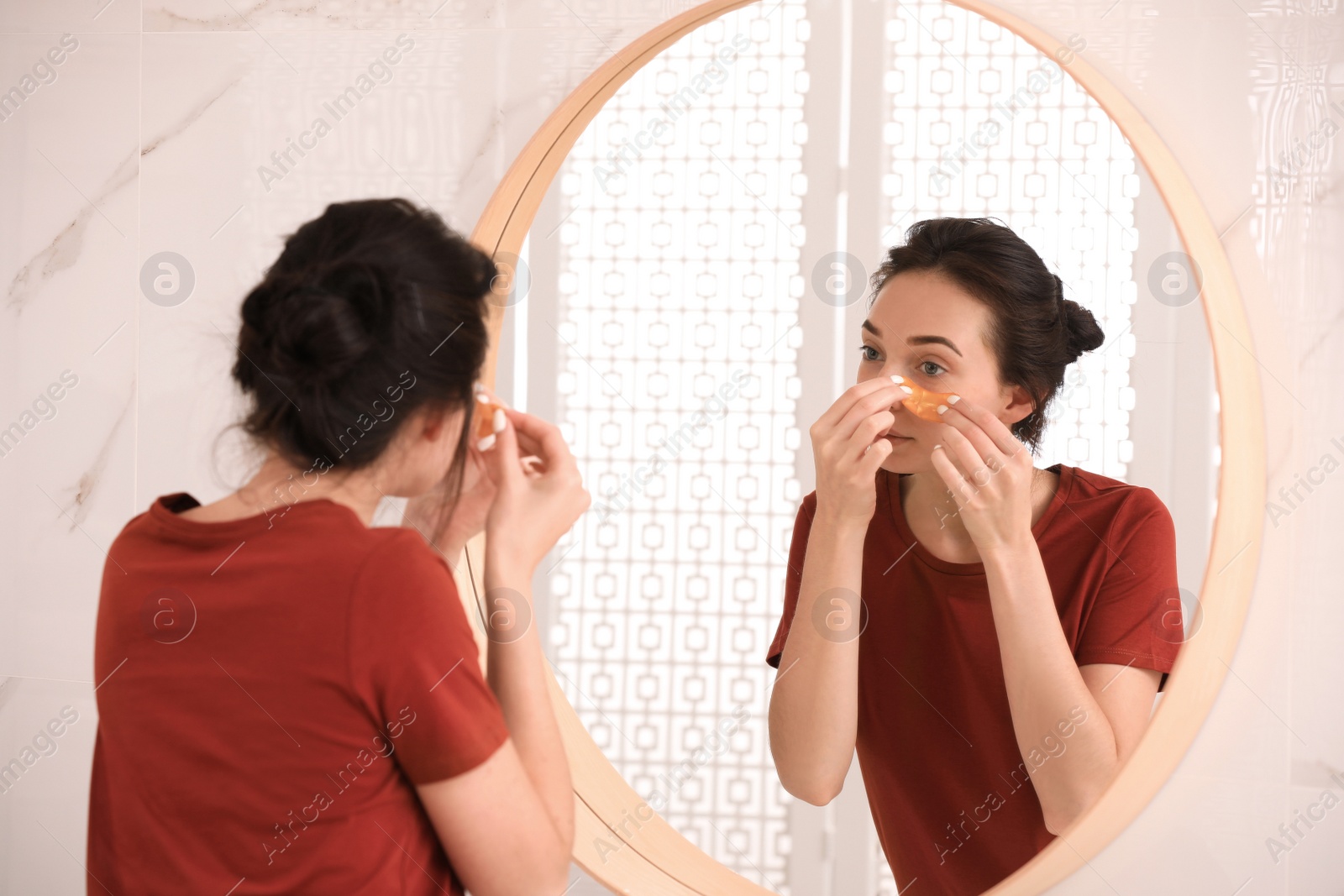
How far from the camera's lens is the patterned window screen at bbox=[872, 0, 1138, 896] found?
1278mm

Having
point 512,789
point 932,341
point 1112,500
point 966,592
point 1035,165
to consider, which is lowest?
point 512,789

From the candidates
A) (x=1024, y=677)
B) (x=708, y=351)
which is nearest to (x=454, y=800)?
(x=1024, y=677)

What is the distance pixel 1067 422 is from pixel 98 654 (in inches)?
44.4

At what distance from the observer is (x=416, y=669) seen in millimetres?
473

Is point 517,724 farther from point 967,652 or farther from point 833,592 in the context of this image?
point 967,652

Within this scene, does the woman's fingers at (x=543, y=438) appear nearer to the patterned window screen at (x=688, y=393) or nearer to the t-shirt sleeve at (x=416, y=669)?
the t-shirt sleeve at (x=416, y=669)

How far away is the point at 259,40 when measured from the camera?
0.94 meters

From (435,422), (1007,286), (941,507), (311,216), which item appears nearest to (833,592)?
(941,507)

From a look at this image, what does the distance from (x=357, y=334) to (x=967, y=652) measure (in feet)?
1.98

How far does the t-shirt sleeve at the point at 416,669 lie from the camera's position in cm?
47

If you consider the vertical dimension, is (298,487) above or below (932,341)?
below

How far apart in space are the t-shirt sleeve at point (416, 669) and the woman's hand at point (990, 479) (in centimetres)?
44

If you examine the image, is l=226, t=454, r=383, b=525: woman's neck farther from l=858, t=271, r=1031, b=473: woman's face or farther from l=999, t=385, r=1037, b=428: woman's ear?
l=999, t=385, r=1037, b=428: woman's ear

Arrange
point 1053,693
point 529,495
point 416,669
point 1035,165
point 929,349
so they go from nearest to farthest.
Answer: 1. point 416,669
2. point 529,495
3. point 1053,693
4. point 929,349
5. point 1035,165
